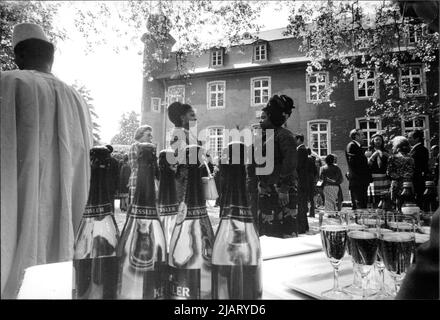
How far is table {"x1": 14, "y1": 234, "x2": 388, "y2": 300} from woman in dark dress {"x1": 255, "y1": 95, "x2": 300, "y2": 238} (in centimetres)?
43

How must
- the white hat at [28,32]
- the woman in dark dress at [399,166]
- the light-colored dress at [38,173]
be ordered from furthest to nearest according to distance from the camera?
the woman in dark dress at [399,166]
the white hat at [28,32]
the light-colored dress at [38,173]

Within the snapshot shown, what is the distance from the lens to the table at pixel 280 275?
1.37ft

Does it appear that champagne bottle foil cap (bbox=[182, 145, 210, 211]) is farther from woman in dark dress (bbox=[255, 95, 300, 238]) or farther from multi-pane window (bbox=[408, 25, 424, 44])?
multi-pane window (bbox=[408, 25, 424, 44])

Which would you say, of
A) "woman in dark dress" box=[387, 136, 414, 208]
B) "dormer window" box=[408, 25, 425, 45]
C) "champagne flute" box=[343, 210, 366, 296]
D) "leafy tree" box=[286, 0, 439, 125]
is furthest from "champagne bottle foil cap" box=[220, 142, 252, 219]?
"dormer window" box=[408, 25, 425, 45]

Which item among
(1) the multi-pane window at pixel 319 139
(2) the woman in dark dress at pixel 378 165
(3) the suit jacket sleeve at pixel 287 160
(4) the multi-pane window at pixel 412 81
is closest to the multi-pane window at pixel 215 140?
(3) the suit jacket sleeve at pixel 287 160

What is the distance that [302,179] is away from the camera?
5.49ft

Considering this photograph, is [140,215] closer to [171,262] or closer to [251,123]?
[171,262]

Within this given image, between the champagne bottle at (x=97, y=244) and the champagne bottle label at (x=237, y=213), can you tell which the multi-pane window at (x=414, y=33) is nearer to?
the champagne bottle label at (x=237, y=213)

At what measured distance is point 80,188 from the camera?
21.1 inches

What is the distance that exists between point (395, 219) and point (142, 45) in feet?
2.44

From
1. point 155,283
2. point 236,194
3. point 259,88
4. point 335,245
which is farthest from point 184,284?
point 259,88

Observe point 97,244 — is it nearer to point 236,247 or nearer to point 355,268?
point 236,247

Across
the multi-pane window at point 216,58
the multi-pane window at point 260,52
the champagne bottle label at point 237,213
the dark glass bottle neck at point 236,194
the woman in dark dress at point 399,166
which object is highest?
the multi-pane window at point 260,52

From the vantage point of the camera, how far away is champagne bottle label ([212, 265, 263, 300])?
1.20 feet
